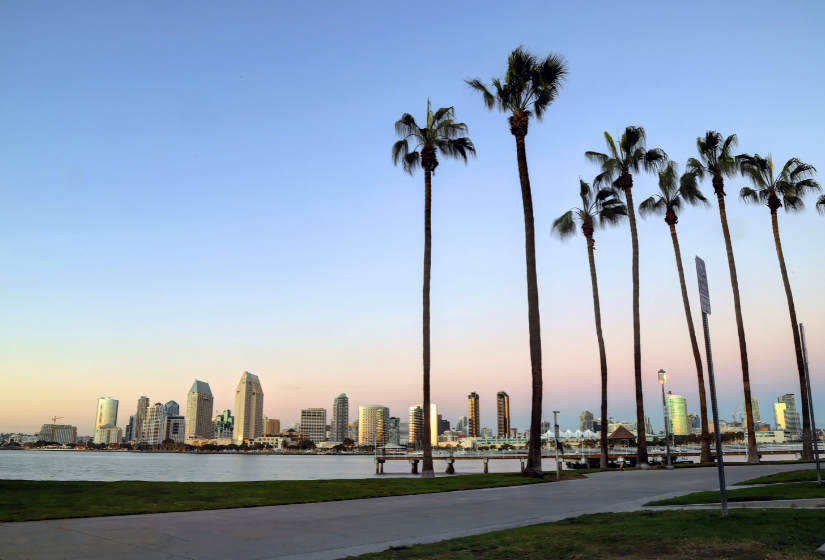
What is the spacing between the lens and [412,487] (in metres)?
21.6

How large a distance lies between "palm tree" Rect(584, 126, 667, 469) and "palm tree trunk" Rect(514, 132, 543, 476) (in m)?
10.2

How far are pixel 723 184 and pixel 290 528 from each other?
1540 inches

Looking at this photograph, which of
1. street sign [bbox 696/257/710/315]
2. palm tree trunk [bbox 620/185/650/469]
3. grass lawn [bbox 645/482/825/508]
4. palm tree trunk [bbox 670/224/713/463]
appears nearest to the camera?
street sign [bbox 696/257/710/315]

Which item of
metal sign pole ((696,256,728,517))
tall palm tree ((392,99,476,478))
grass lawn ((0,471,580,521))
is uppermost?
tall palm tree ((392,99,476,478))

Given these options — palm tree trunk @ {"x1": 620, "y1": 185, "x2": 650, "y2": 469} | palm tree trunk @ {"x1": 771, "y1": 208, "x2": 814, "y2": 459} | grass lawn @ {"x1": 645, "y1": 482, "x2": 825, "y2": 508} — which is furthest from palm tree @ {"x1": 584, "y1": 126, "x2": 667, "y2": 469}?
grass lawn @ {"x1": 645, "y1": 482, "x2": 825, "y2": 508}

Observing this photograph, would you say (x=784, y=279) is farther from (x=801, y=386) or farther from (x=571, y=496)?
(x=571, y=496)

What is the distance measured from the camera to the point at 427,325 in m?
30.8

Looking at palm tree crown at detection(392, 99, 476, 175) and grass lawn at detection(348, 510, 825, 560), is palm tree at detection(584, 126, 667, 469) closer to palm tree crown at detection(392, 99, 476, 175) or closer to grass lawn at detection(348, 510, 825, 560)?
palm tree crown at detection(392, 99, 476, 175)

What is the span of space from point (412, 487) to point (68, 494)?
36.8ft

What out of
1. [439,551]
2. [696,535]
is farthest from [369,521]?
[696,535]

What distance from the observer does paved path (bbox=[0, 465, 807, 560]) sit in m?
9.01

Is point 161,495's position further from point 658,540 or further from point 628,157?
point 628,157

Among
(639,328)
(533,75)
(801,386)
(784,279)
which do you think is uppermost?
(533,75)

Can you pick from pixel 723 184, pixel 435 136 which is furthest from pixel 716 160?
pixel 435 136
